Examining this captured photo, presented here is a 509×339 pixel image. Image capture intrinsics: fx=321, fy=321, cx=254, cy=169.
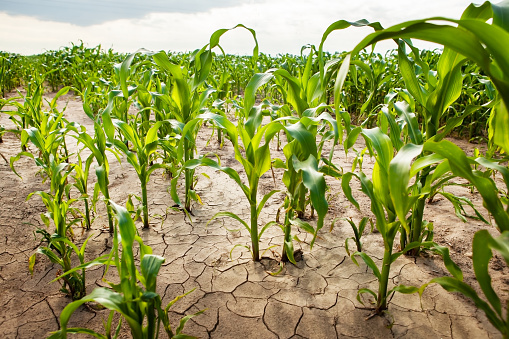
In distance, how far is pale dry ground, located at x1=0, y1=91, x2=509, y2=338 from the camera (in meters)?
1.25

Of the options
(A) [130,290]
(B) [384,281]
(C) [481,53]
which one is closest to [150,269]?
(A) [130,290]

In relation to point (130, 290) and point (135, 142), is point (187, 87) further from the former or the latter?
point (130, 290)

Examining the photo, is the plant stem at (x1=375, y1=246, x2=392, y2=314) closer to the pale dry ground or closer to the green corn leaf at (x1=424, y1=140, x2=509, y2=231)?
the pale dry ground

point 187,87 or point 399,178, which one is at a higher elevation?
point 187,87

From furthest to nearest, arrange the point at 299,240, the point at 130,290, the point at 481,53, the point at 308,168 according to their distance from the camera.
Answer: the point at 299,240 < the point at 308,168 < the point at 130,290 < the point at 481,53

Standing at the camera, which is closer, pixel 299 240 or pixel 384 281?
pixel 384 281

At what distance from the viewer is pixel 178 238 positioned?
186 centimetres

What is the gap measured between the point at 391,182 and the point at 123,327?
114 cm

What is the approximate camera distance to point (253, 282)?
4.90 ft

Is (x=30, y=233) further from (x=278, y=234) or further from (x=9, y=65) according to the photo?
(x=9, y=65)

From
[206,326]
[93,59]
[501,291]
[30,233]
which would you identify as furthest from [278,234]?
[93,59]

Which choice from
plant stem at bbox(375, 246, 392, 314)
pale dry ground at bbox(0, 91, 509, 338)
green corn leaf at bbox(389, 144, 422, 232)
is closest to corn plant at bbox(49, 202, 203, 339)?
pale dry ground at bbox(0, 91, 509, 338)

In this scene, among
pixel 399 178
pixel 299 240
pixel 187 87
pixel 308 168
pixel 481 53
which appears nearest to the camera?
pixel 481 53

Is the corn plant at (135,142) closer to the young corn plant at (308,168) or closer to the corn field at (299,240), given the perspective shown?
the corn field at (299,240)
